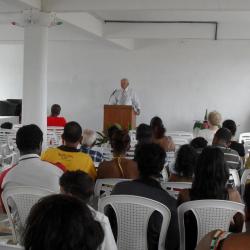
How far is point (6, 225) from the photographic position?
3.97 meters

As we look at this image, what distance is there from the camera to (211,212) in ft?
9.09

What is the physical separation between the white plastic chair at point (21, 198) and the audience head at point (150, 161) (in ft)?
2.08

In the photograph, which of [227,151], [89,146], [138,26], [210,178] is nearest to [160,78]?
[138,26]

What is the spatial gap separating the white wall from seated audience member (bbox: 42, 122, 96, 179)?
843cm

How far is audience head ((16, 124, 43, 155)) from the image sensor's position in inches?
136

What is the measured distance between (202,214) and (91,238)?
165cm

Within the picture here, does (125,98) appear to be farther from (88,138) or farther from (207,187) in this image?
(207,187)

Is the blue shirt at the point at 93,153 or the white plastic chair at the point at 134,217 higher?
A: the blue shirt at the point at 93,153

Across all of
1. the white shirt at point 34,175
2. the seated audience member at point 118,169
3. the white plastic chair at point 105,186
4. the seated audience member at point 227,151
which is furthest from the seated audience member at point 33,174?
the seated audience member at point 227,151

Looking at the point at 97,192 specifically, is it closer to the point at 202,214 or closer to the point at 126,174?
the point at 126,174

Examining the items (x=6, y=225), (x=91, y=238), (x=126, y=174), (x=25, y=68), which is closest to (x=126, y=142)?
(x=126, y=174)

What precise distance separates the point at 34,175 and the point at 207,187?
3.95 feet

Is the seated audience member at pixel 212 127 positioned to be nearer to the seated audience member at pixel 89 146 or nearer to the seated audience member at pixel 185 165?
the seated audience member at pixel 89 146

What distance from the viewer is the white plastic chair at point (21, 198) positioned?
2953 mm
